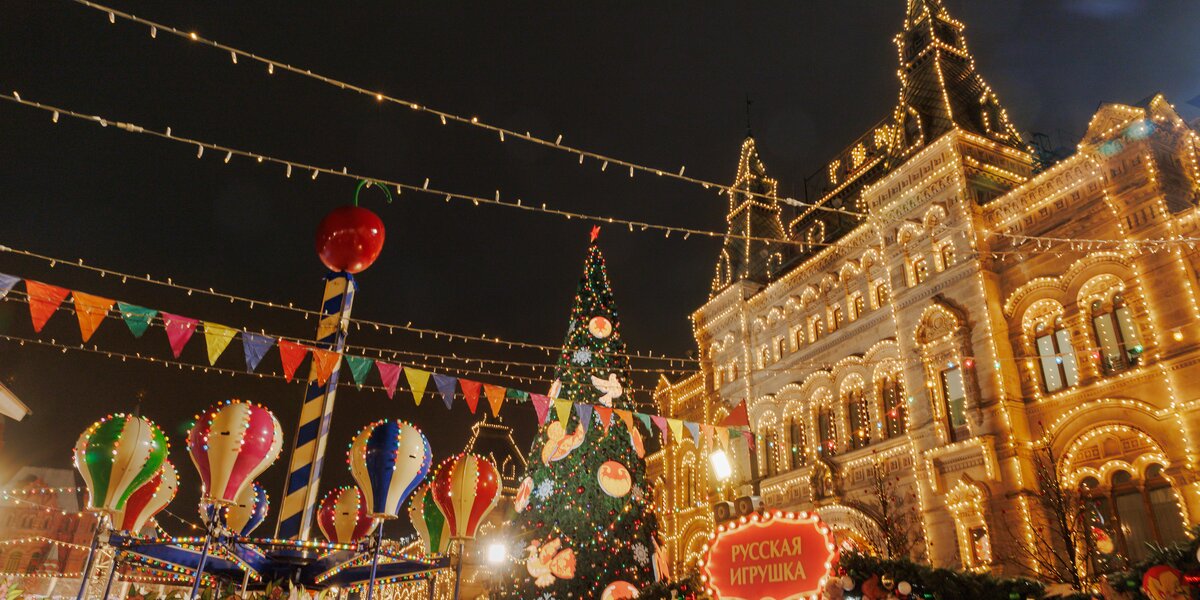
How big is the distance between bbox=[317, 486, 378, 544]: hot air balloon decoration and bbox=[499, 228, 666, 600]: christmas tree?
5224 millimetres

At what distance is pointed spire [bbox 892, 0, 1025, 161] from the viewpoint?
762 inches

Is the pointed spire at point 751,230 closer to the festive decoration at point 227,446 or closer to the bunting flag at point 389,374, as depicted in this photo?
the bunting flag at point 389,374

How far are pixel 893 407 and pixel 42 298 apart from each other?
18.0 m

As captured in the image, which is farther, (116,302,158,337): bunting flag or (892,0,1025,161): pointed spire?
(892,0,1025,161): pointed spire

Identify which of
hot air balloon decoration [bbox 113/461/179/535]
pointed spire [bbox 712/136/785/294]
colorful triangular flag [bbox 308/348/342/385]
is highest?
pointed spire [bbox 712/136/785/294]

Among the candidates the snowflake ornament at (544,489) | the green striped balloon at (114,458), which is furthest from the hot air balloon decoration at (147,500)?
the snowflake ornament at (544,489)

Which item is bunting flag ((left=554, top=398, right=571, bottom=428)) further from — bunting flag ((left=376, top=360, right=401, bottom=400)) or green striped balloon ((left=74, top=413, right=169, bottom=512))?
green striped balloon ((left=74, top=413, right=169, bottom=512))

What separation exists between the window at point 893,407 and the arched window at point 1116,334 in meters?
4.73

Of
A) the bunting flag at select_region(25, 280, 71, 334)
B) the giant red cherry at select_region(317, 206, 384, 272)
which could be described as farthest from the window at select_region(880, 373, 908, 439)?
the bunting flag at select_region(25, 280, 71, 334)

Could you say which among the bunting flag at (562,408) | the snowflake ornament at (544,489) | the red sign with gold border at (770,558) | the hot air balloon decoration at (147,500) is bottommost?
the red sign with gold border at (770,558)

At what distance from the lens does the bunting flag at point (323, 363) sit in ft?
34.6

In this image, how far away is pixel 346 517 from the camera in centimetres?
1320

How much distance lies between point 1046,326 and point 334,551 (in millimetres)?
A: 15051

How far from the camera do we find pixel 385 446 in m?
9.59
